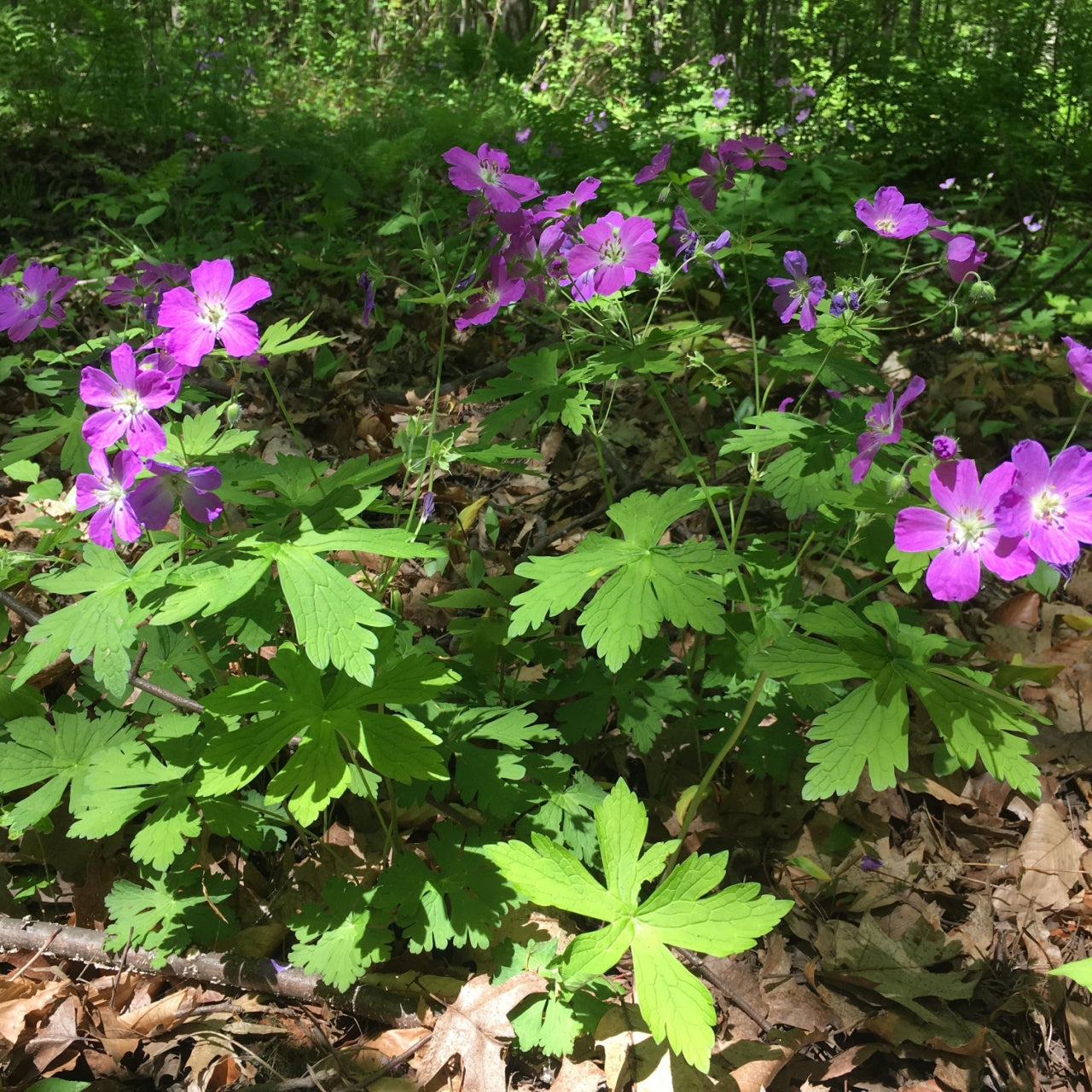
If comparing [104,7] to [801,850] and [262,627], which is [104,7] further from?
[801,850]

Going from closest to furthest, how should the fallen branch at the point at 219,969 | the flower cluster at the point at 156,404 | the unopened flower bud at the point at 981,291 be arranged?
the flower cluster at the point at 156,404 < the fallen branch at the point at 219,969 < the unopened flower bud at the point at 981,291

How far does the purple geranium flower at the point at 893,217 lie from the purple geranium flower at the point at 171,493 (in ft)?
5.60

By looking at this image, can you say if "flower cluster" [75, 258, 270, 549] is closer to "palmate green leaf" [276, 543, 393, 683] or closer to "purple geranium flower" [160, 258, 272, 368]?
"purple geranium flower" [160, 258, 272, 368]

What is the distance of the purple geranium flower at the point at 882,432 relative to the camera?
158cm

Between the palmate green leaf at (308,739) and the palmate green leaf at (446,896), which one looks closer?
the palmate green leaf at (308,739)

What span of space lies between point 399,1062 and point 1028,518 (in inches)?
60.8

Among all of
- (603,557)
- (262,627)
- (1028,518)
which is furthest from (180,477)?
(1028,518)

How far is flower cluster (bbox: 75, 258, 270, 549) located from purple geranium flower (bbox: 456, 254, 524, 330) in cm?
59

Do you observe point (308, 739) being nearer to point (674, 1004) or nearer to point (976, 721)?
point (674, 1004)

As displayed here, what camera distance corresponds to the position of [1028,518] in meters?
1.23

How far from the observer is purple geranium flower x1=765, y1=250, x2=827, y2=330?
208 centimetres

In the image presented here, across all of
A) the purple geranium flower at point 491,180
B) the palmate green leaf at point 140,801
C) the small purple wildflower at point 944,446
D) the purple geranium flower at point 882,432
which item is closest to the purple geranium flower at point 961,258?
the purple geranium flower at point 882,432

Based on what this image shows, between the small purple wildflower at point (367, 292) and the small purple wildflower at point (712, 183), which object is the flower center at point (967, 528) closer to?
the small purple wildflower at point (712, 183)

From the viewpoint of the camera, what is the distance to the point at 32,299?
195 centimetres
